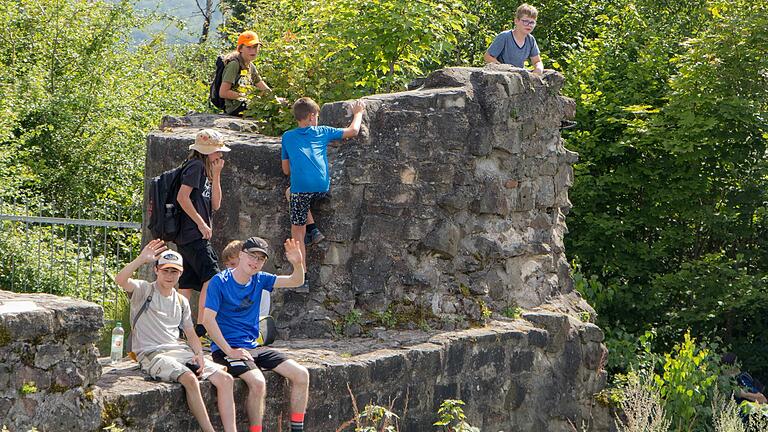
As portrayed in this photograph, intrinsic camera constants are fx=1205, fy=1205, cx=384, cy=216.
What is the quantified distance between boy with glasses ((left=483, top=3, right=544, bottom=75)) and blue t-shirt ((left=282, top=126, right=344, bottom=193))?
9.05 ft

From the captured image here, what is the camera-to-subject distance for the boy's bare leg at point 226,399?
6.92 meters

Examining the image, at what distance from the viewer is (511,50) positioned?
11.1m

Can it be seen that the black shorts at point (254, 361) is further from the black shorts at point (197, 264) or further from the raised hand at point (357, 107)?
the raised hand at point (357, 107)

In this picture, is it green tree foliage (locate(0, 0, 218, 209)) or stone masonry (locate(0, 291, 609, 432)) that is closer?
stone masonry (locate(0, 291, 609, 432))

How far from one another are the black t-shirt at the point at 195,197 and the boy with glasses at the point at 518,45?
12.4 feet

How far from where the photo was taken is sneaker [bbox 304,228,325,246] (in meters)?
9.02

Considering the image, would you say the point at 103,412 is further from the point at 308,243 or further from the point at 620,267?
the point at 620,267

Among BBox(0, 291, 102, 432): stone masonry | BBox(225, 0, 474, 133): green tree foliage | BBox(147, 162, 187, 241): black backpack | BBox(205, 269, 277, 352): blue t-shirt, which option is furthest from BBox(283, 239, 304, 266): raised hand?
BBox(225, 0, 474, 133): green tree foliage

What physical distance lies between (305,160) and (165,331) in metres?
2.07

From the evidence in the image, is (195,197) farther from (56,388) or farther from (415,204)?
(56,388)

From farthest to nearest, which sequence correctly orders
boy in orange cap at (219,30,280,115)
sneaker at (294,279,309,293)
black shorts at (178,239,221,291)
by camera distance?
boy in orange cap at (219,30,280,115)
sneaker at (294,279,309,293)
black shorts at (178,239,221,291)

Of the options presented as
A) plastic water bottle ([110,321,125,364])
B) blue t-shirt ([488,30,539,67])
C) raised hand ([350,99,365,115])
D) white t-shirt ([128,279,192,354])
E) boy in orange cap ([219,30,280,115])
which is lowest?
plastic water bottle ([110,321,125,364])

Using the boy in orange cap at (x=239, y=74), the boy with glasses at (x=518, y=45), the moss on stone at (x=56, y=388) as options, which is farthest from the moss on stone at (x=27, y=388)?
the boy with glasses at (x=518, y=45)

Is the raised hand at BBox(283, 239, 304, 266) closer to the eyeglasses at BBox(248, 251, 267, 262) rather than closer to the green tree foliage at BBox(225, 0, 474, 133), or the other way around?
the eyeglasses at BBox(248, 251, 267, 262)
